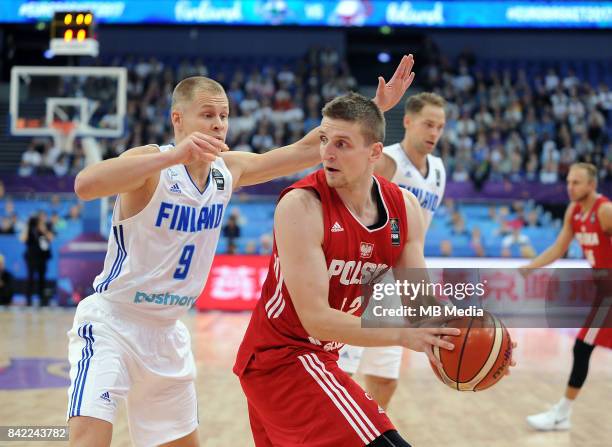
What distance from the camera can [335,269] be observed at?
313 cm

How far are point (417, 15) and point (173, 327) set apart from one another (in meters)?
20.0

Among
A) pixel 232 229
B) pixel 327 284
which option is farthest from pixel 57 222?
pixel 327 284

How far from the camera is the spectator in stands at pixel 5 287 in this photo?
47.3 ft

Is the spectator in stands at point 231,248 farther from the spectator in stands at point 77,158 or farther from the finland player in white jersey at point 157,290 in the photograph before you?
the finland player in white jersey at point 157,290

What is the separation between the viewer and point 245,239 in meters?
16.0

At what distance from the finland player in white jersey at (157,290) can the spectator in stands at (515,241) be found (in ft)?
38.4

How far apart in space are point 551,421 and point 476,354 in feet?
11.9

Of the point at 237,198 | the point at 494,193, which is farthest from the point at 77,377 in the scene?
the point at 494,193

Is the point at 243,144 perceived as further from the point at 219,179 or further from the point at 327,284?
the point at 327,284

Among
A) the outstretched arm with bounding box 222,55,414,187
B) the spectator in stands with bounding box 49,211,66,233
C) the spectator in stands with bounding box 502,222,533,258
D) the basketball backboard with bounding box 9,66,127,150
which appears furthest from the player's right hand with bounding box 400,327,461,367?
the spectator in stands with bounding box 49,211,66,233

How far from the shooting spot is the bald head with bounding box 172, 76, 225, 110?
3699mm

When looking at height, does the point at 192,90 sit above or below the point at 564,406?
above

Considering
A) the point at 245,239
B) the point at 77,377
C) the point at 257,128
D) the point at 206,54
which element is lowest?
the point at 245,239

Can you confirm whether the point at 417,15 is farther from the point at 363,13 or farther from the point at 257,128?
the point at 257,128
